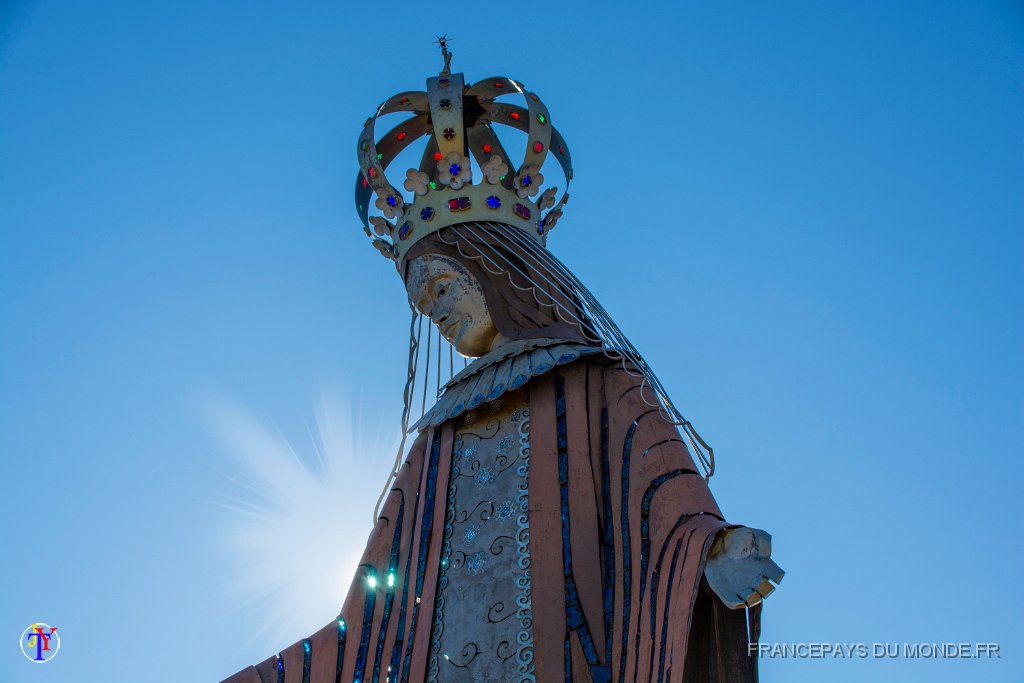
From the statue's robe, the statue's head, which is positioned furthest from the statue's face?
the statue's robe

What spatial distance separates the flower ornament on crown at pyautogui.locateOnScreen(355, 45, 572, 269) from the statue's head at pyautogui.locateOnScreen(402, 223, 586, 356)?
179 mm

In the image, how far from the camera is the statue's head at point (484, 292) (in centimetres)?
609

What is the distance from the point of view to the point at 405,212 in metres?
6.61

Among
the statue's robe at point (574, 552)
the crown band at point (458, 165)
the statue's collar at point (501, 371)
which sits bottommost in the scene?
the statue's robe at point (574, 552)

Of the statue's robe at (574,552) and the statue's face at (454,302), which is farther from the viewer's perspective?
the statue's face at (454,302)

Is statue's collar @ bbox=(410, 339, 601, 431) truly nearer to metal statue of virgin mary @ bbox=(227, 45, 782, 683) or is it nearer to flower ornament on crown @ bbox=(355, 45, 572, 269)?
metal statue of virgin mary @ bbox=(227, 45, 782, 683)

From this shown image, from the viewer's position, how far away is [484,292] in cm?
616

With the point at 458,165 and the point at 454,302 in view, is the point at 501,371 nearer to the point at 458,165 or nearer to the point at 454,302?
the point at 454,302

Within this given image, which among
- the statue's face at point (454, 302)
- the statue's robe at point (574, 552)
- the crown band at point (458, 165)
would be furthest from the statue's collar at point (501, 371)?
the crown band at point (458, 165)

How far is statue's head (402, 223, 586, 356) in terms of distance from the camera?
609 cm

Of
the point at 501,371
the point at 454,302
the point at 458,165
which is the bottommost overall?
the point at 501,371

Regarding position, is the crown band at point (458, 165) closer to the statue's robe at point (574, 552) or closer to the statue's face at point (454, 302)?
the statue's face at point (454, 302)

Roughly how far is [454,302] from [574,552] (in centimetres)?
182

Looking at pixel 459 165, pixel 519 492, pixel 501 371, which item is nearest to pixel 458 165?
pixel 459 165
